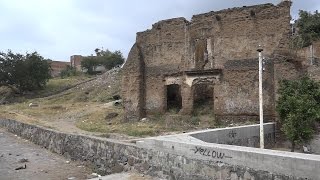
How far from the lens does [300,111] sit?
38.7 ft

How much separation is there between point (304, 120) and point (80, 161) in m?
7.23

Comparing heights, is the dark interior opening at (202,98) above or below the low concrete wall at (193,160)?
above

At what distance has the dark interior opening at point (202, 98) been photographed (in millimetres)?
20266

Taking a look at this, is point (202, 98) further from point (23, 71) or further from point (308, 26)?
point (23, 71)

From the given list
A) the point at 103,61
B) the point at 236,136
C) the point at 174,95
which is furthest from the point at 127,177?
the point at 103,61

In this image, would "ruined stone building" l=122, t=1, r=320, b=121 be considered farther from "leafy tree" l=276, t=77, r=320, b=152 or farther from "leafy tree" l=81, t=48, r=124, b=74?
"leafy tree" l=81, t=48, r=124, b=74

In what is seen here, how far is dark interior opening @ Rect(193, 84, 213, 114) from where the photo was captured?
20.3 meters

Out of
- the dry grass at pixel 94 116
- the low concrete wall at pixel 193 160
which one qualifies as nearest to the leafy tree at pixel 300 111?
the low concrete wall at pixel 193 160

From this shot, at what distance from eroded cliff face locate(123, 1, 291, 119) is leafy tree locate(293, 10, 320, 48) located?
11.0m

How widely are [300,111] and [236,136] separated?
2282 millimetres

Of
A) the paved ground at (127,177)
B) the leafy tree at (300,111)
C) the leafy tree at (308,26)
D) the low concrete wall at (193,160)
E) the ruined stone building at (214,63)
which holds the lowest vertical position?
the paved ground at (127,177)

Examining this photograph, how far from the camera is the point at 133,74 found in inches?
893

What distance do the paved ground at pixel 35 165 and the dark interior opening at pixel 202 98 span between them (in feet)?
27.5

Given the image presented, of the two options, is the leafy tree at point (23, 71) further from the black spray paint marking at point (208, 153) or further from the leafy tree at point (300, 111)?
the black spray paint marking at point (208, 153)
